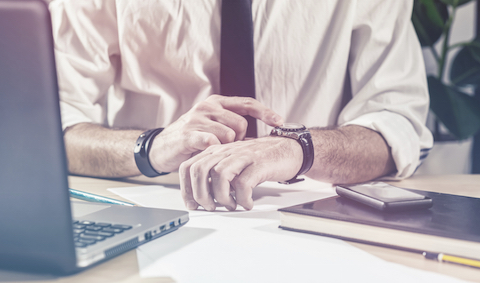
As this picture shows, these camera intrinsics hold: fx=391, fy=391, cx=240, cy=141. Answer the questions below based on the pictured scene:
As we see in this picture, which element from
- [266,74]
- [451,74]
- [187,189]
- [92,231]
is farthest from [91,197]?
[451,74]

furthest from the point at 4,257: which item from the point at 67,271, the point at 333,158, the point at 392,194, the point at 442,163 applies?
the point at 442,163

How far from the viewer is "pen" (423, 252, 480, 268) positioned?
1.23 ft

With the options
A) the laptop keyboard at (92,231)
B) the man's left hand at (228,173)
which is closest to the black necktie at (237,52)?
the man's left hand at (228,173)

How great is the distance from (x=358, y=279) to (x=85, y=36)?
115cm

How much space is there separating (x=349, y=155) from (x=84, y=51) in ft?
2.95

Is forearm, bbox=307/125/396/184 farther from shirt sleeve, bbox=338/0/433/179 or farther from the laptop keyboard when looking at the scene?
the laptop keyboard

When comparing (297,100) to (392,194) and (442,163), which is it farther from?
(442,163)

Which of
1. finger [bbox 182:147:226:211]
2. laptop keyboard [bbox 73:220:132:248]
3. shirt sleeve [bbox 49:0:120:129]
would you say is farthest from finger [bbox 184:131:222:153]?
shirt sleeve [bbox 49:0:120:129]

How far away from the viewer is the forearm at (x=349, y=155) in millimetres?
815

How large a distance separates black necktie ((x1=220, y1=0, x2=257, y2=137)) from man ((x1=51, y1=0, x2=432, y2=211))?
8 centimetres

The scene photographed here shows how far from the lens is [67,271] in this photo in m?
0.34

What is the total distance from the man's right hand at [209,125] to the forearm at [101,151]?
0.15 metres

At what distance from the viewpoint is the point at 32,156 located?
311 mm

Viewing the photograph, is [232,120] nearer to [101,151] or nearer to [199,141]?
[199,141]
